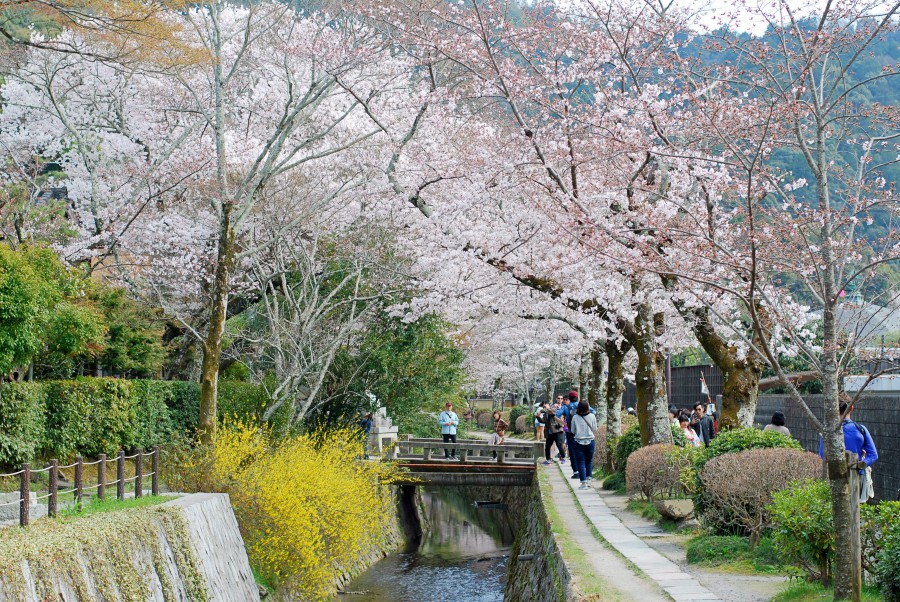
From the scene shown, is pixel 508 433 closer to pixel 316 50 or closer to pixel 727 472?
pixel 316 50

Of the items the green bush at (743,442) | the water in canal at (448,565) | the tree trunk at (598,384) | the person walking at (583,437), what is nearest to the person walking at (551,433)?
the tree trunk at (598,384)

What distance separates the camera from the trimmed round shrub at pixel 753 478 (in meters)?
10.2

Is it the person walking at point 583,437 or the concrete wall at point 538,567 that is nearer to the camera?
the concrete wall at point 538,567

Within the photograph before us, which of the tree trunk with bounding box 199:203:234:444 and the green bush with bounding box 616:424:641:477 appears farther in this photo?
the green bush with bounding box 616:424:641:477

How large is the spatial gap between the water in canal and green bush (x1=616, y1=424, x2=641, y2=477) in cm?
370

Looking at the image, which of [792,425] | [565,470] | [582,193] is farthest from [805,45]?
[565,470]

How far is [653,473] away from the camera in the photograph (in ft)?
48.9

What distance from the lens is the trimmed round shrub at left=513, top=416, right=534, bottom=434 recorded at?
42.7 meters

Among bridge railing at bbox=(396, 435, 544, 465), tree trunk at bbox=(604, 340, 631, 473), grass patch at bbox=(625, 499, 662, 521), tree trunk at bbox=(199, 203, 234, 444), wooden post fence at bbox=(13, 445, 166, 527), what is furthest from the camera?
bridge railing at bbox=(396, 435, 544, 465)

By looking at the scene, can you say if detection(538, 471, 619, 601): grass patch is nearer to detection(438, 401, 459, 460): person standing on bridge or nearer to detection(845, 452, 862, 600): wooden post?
detection(845, 452, 862, 600): wooden post

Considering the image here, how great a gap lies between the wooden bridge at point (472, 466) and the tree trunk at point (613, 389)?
2.61m

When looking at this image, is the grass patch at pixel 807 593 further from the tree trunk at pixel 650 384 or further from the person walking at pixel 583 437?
the person walking at pixel 583 437

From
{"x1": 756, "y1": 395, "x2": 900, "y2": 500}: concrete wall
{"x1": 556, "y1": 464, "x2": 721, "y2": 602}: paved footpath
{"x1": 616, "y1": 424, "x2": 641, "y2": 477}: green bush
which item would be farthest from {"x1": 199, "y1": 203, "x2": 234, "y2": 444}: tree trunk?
{"x1": 756, "y1": 395, "x2": 900, "y2": 500}: concrete wall

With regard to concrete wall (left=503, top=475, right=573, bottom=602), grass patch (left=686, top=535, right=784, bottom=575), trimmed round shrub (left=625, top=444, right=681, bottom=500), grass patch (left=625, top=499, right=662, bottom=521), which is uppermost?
trimmed round shrub (left=625, top=444, right=681, bottom=500)
